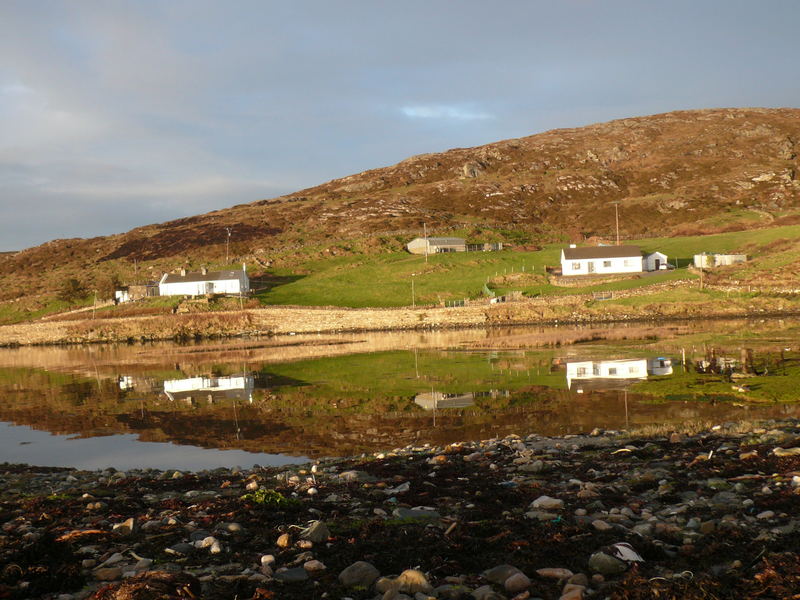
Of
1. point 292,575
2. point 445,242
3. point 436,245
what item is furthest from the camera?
point 445,242

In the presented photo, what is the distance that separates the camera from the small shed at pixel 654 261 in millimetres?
95688

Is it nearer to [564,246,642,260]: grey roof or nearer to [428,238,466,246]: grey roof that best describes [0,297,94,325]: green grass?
[428,238,466,246]: grey roof

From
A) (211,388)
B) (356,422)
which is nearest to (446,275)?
(211,388)

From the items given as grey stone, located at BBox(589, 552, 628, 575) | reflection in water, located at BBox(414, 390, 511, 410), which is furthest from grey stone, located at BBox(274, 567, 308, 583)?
reflection in water, located at BBox(414, 390, 511, 410)

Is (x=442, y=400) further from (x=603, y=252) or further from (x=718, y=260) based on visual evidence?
(x=603, y=252)

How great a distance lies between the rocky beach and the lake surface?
5.66 meters

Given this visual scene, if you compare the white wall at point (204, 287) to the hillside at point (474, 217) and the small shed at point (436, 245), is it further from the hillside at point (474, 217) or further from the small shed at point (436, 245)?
the small shed at point (436, 245)

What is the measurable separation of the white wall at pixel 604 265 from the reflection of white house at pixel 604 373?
60313 millimetres

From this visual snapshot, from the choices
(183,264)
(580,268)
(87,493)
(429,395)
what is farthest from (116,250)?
(87,493)

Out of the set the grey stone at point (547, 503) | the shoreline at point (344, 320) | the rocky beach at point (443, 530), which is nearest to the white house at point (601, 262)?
the shoreline at point (344, 320)

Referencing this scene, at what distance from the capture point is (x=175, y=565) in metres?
8.12

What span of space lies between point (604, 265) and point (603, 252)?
2584mm

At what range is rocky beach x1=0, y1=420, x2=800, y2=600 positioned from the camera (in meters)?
7.14

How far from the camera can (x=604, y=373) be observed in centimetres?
3228
